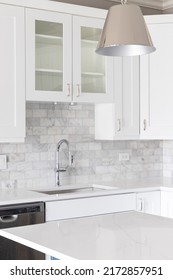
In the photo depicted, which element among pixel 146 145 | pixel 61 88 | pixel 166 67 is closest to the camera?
pixel 61 88

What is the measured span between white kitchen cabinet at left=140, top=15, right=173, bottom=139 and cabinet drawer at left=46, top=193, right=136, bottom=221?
767mm

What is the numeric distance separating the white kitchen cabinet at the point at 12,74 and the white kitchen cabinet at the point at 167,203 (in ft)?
4.37

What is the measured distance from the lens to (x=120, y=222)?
2467mm

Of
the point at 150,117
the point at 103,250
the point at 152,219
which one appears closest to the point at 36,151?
the point at 150,117

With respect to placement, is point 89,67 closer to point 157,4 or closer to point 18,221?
point 157,4

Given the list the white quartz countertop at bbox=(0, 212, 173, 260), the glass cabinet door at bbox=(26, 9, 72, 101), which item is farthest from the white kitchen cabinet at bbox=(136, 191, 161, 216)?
the white quartz countertop at bbox=(0, 212, 173, 260)

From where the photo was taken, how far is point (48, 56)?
3.93m

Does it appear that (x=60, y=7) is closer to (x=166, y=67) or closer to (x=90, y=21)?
(x=90, y=21)

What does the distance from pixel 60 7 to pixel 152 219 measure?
2133 mm

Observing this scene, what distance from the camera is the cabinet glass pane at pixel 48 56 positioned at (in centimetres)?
387

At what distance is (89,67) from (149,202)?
1.28m

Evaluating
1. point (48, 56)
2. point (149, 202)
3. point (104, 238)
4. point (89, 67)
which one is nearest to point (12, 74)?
point (48, 56)

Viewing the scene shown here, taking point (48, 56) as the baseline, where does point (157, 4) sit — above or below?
above
